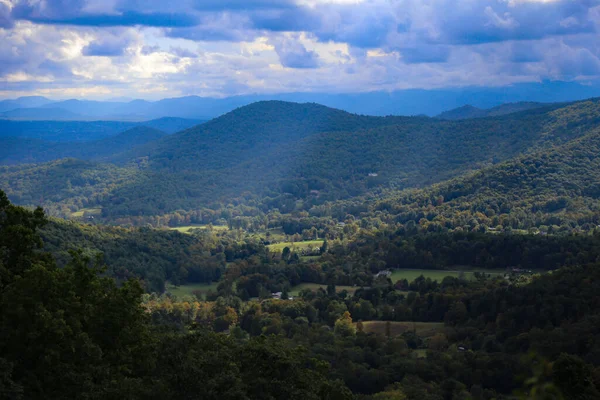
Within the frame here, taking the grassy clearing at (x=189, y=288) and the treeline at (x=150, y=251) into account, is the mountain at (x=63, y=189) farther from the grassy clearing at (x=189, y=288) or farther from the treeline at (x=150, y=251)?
the grassy clearing at (x=189, y=288)

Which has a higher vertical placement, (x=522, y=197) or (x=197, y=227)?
(x=522, y=197)

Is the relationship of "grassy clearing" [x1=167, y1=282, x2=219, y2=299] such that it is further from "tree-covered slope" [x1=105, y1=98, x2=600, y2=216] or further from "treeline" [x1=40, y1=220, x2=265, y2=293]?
"tree-covered slope" [x1=105, y1=98, x2=600, y2=216]

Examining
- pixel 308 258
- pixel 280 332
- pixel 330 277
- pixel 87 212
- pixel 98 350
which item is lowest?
pixel 308 258

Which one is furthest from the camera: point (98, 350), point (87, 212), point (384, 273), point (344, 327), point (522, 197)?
point (87, 212)

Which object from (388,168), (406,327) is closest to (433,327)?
(406,327)

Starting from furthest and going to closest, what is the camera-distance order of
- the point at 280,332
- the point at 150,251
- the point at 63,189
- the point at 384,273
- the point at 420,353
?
the point at 63,189
the point at 150,251
the point at 384,273
the point at 280,332
the point at 420,353

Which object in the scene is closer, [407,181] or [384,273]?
[384,273]

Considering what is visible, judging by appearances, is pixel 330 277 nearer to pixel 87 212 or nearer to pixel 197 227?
pixel 197 227
